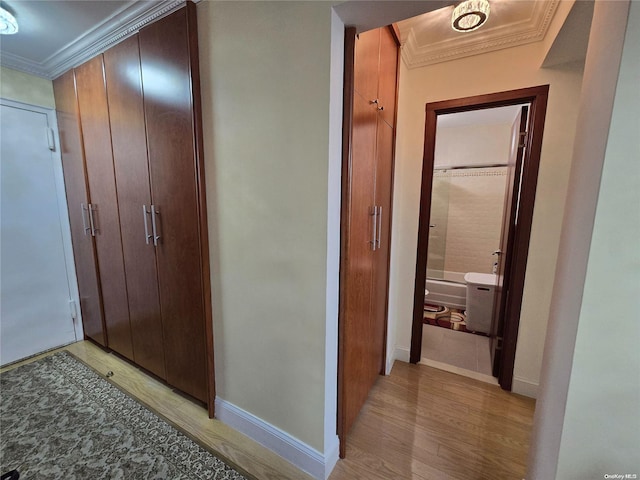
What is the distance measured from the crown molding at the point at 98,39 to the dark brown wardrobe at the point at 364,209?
40.2 inches

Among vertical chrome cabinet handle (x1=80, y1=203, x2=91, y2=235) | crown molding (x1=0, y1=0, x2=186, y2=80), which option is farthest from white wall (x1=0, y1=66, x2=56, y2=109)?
vertical chrome cabinet handle (x1=80, y1=203, x2=91, y2=235)

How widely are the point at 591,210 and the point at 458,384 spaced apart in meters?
1.72

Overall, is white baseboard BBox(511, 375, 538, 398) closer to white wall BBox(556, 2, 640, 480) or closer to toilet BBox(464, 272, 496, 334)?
toilet BBox(464, 272, 496, 334)

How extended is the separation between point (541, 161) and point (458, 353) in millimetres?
1744

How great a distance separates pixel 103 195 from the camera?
1.92 meters

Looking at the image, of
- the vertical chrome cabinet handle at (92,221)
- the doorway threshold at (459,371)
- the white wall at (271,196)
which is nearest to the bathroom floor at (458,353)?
the doorway threshold at (459,371)

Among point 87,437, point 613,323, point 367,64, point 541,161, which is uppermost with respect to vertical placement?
point 367,64

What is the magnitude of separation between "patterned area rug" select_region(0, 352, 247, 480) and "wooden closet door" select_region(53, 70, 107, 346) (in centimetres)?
54

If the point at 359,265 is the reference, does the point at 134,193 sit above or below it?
above

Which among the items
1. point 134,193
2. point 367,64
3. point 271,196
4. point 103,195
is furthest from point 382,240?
point 103,195

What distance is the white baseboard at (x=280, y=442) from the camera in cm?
126

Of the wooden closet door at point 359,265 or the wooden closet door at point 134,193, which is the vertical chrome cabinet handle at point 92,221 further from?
the wooden closet door at point 359,265

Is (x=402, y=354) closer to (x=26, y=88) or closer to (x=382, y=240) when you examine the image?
(x=382, y=240)

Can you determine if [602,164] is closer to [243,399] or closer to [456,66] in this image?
[456,66]
